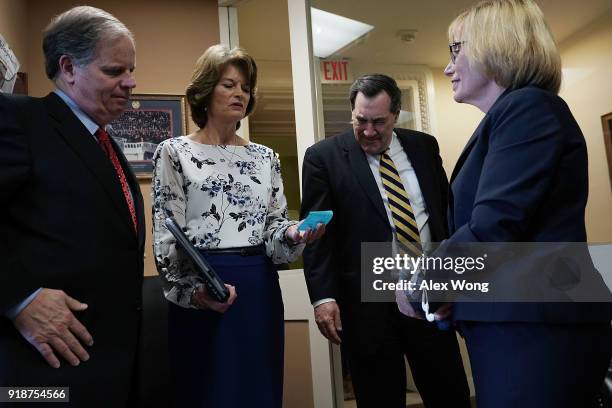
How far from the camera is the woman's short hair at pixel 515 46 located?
3.96ft

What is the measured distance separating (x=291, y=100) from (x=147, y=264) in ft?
4.05

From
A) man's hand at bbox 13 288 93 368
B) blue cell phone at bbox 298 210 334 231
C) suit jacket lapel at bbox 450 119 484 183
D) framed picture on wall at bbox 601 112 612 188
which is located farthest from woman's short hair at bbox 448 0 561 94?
framed picture on wall at bbox 601 112 612 188

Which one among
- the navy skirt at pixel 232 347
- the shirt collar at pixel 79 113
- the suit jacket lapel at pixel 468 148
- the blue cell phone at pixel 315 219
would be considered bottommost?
the navy skirt at pixel 232 347

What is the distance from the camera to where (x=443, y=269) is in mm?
1196

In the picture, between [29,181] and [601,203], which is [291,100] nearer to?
[601,203]

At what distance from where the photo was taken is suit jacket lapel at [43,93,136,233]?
48.2 inches

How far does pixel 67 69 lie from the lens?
1333mm

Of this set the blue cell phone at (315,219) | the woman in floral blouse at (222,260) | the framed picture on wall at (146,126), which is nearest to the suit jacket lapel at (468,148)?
the blue cell phone at (315,219)

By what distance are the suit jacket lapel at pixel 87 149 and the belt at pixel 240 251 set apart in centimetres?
43

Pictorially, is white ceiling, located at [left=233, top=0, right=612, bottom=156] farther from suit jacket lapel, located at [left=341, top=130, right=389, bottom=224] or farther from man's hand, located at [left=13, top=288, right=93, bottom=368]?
man's hand, located at [left=13, top=288, right=93, bottom=368]

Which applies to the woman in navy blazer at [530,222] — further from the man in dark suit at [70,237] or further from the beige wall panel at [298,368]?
the beige wall panel at [298,368]

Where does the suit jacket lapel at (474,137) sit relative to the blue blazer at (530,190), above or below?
above

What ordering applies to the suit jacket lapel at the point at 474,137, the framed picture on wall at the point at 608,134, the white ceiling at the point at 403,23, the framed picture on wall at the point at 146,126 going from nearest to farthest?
1. the suit jacket lapel at the point at 474,137
2. the framed picture on wall at the point at 608,134
3. the white ceiling at the point at 403,23
4. the framed picture on wall at the point at 146,126

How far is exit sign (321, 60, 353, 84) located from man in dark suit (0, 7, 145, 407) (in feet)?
5.39
